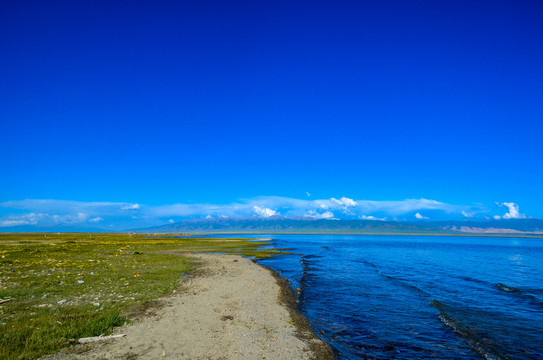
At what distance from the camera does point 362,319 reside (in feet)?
66.0

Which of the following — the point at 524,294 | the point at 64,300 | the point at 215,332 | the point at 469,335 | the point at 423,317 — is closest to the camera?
the point at 215,332

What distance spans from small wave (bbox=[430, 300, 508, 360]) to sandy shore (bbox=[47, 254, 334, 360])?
28.6 feet

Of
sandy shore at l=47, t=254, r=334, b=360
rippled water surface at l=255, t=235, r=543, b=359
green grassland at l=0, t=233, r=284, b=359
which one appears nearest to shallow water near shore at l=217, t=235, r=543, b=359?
rippled water surface at l=255, t=235, r=543, b=359

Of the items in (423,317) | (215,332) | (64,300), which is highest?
(64,300)

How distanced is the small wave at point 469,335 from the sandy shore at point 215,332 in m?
8.72

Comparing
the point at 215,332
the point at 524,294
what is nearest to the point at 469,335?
the point at 215,332

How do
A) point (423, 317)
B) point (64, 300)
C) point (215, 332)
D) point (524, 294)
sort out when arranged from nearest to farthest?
point (215, 332), point (64, 300), point (423, 317), point (524, 294)

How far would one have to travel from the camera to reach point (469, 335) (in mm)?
17516

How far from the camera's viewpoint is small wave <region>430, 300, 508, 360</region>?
49.3ft

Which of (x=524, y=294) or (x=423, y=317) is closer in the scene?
(x=423, y=317)

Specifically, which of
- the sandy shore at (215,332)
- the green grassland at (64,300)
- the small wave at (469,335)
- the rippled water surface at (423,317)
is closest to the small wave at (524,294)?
the rippled water surface at (423,317)

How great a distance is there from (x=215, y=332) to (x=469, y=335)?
15.6m

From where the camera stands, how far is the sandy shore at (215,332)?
12.4 metres

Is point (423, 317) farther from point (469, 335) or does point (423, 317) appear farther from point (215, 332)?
point (215, 332)
